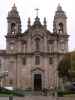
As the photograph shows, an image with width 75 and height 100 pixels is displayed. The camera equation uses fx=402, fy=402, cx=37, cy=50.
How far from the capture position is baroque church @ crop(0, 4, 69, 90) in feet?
251

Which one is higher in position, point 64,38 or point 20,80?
point 64,38

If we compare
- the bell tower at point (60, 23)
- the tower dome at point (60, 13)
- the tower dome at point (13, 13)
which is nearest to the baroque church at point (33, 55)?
the bell tower at point (60, 23)

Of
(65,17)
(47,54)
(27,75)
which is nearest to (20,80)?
(27,75)

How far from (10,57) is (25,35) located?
17.1 ft

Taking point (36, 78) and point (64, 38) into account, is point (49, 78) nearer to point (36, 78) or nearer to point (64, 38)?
point (36, 78)

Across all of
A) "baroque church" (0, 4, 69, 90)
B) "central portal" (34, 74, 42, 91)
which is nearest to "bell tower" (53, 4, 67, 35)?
"baroque church" (0, 4, 69, 90)

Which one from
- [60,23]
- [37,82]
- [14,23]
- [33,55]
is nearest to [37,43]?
[33,55]

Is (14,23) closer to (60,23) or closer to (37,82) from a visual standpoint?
(60,23)

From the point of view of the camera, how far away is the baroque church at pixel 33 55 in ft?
251

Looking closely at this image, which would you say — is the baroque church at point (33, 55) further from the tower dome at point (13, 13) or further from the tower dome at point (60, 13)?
the tower dome at point (60, 13)

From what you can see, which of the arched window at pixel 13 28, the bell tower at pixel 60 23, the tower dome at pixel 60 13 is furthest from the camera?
the tower dome at pixel 60 13

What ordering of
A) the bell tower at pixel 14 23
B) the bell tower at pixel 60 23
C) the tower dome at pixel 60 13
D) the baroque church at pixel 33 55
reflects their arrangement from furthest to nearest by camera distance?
the tower dome at pixel 60 13 → the bell tower at pixel 60 23 → the bell tower at pixel 14 23 → the baroque church at pixel 33 55

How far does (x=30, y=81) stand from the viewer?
76.2 metres

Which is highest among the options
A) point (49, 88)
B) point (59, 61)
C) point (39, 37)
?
point (39, 37)
